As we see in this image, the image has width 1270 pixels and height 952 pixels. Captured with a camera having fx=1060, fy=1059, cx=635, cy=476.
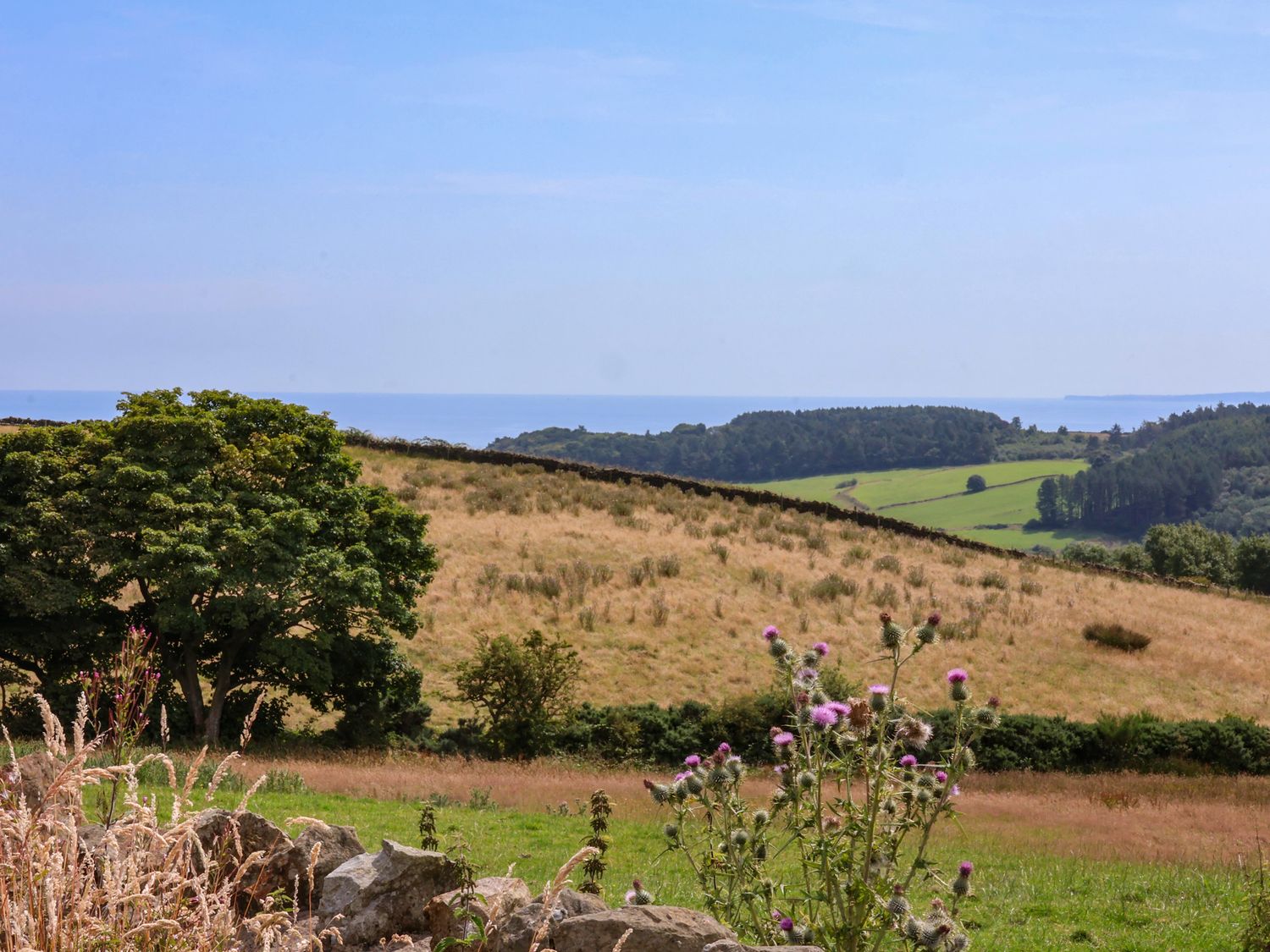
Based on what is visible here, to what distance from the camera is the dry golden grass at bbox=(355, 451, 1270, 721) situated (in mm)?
31141

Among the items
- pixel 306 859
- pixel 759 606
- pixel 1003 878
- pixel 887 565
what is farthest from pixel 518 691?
pixel 887 565

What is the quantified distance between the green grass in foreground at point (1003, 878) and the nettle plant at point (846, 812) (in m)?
3.09

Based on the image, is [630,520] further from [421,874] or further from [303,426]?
[421,874]

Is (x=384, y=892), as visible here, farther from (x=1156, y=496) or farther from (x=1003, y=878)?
(x=1156, y=496)

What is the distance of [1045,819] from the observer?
684 inches

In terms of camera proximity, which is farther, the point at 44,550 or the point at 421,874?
the point at 44,550

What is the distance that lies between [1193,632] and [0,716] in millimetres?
36899

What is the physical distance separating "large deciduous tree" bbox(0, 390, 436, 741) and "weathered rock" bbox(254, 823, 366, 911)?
45.9 feet

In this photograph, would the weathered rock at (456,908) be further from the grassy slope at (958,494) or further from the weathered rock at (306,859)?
the grassy slope at (958,494)

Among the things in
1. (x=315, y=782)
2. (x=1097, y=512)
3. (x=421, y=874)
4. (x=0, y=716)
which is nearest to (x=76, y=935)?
(x=421, y=874)

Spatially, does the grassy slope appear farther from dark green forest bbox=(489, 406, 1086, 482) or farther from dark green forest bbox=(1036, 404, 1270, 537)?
dark green forest bbox=(1036, 404, 1270, 537)

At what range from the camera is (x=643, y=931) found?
5.45 meters

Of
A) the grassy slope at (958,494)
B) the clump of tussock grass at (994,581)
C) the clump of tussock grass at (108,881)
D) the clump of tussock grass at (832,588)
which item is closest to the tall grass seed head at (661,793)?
the clump of tussock grass at (108,881)

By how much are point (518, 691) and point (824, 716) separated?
18.5 meters
